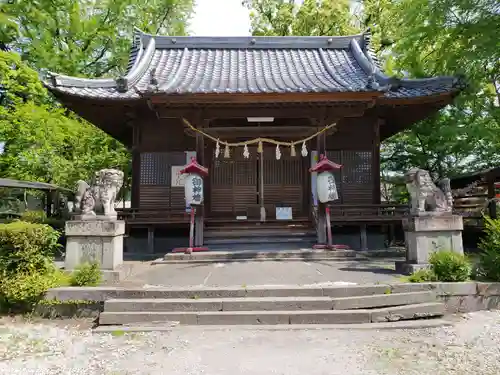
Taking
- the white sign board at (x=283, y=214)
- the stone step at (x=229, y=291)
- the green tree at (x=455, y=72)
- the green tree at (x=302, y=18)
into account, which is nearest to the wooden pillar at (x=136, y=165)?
the white sign board at (x=283, y=214)

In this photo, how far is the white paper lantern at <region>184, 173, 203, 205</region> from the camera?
9.81 metres

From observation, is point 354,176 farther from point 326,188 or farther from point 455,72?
point 455,72

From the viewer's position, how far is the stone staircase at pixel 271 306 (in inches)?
221

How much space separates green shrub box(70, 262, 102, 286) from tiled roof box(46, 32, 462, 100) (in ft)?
15.5

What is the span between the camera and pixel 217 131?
11.2 m

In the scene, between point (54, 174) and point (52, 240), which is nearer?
point (52, 240)

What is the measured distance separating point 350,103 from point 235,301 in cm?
686

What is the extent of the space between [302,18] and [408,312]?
2199 centimetres

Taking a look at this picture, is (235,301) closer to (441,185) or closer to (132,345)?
(132,345)

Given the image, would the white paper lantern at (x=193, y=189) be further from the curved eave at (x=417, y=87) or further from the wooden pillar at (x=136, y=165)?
the curved eave at (x=417, y=87)

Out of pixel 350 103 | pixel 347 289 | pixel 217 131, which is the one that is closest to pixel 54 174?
pixel 217 131

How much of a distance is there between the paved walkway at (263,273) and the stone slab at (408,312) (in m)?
0.92

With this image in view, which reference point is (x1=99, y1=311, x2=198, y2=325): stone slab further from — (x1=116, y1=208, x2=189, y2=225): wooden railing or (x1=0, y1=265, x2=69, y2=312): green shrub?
(x1=116, y1=208, x2=189, y2=225): wooden railing

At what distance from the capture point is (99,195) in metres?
7.45
